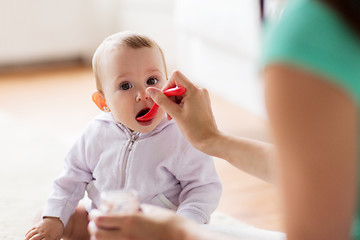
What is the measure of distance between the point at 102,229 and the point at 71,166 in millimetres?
554

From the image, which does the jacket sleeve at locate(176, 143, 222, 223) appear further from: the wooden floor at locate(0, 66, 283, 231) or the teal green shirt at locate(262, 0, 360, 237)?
the teal green shirt at locate(262, 0, 360, 237)

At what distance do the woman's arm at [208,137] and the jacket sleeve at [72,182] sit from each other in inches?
13.4

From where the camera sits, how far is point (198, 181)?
50.0 inches

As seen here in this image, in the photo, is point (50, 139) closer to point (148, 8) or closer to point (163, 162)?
point (163, 162)

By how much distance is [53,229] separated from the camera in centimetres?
130

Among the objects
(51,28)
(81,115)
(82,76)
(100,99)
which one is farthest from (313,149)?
(51,28)

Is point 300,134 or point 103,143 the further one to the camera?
point 103,143

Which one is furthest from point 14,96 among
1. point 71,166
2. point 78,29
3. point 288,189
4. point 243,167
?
point 288,189

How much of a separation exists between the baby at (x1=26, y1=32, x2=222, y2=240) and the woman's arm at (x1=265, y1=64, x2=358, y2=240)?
569mm

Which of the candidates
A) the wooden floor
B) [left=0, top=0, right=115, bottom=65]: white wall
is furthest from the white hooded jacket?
[left=0, top=0, right=115, bottom=65]: white wall

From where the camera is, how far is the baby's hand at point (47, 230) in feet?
4.22

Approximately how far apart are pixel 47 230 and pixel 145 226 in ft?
1.89

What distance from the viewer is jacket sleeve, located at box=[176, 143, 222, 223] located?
125 cm

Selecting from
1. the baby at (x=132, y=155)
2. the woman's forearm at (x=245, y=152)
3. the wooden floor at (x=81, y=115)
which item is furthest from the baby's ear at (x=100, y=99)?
the wooden floor at (x=81, y=115)
